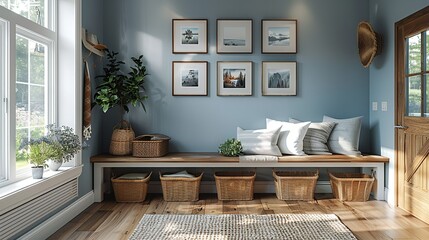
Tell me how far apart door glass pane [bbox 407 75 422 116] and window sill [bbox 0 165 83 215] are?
133 inches

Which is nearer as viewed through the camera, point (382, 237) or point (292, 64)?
point (382, 237)

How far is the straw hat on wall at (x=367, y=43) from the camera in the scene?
4.50 meters

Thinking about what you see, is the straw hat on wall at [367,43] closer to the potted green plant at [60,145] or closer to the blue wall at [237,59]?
the blue wall at [237,59]

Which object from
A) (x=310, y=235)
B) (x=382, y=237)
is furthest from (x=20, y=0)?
(x=382, y=237)

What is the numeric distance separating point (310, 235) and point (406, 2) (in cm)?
256

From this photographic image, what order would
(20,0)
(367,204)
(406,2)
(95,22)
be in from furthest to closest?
1. (95,22)
2. (367,204)
3. (406,2)
4. (20,0)

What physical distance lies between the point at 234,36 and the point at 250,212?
86.3 inches

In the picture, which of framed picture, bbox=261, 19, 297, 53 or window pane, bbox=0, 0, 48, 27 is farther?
framed picture, bbox=261, 19, 297, 53

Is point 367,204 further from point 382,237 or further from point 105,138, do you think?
point 105,138

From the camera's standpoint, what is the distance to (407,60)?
161 inches

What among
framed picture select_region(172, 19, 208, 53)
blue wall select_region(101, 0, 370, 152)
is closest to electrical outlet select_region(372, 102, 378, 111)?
blue wall select_region(101, 0, 370, 152)

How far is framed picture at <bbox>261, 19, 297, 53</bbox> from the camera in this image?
501 centimetres

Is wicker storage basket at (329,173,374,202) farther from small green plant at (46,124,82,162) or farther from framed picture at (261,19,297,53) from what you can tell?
small green plant at (46,124,82,162)

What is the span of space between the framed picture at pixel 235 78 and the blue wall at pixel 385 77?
1.53 metres
